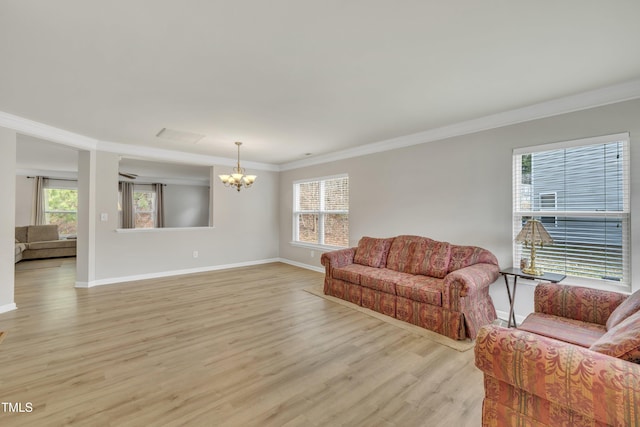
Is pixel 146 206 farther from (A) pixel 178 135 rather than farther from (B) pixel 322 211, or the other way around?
(B) pixel 322 211

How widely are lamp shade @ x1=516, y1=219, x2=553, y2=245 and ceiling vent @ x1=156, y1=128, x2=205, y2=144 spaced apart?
175 inches

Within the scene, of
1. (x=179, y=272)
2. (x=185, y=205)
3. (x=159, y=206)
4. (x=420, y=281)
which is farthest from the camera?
(x=185, y=205)

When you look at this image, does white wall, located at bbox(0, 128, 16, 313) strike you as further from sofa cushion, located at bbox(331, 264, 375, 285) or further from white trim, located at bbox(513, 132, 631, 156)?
white trim, located at bbox(513, 132, 631, 156)

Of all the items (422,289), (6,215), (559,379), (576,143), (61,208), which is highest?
(576,143)

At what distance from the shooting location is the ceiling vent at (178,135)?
4.16 meters

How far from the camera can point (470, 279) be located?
2875mm

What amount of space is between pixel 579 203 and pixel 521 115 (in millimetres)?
1150

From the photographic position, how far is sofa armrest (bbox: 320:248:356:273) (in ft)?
14.2

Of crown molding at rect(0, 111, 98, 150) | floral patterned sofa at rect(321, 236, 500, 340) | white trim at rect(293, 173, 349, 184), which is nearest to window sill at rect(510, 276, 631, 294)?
floral patterned sofa at rect(321, 236, 500, 340)

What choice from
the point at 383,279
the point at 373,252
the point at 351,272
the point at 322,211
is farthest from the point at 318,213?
the point at 383,279

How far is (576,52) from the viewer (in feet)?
6.97

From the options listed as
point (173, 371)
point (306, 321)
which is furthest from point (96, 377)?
point (306, 321)

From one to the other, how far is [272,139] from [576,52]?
366 centimetres

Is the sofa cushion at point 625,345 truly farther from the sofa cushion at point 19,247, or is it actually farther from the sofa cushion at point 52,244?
the sofa cushion at point 52,244
